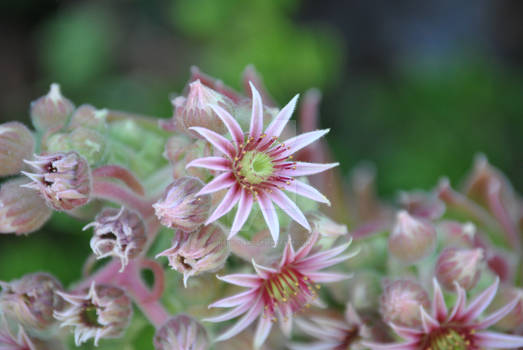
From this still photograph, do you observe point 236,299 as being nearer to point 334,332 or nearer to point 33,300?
point 334,332

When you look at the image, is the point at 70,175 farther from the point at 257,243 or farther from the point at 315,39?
the point at 315,39

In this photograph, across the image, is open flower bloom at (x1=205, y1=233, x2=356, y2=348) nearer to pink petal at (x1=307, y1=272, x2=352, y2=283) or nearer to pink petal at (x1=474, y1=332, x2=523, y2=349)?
pink petal at (x1=307, y1=272, x2=352, y2=283)

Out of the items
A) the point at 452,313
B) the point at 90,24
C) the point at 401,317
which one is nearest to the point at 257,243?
the point at 401,317

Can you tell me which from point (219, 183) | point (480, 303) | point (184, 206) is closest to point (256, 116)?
point (219, 183)

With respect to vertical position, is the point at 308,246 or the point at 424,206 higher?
the point at 308,246

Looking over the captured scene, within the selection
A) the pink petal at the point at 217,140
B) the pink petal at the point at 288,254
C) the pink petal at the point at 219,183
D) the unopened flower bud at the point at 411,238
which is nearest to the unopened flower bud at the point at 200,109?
the pink petal at the point at 217,140

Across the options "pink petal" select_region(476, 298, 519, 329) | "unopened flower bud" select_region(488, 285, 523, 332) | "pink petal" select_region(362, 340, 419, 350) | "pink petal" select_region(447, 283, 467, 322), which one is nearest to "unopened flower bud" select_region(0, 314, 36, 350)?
"pink petal" select_region(362, 340, 419, 350)
